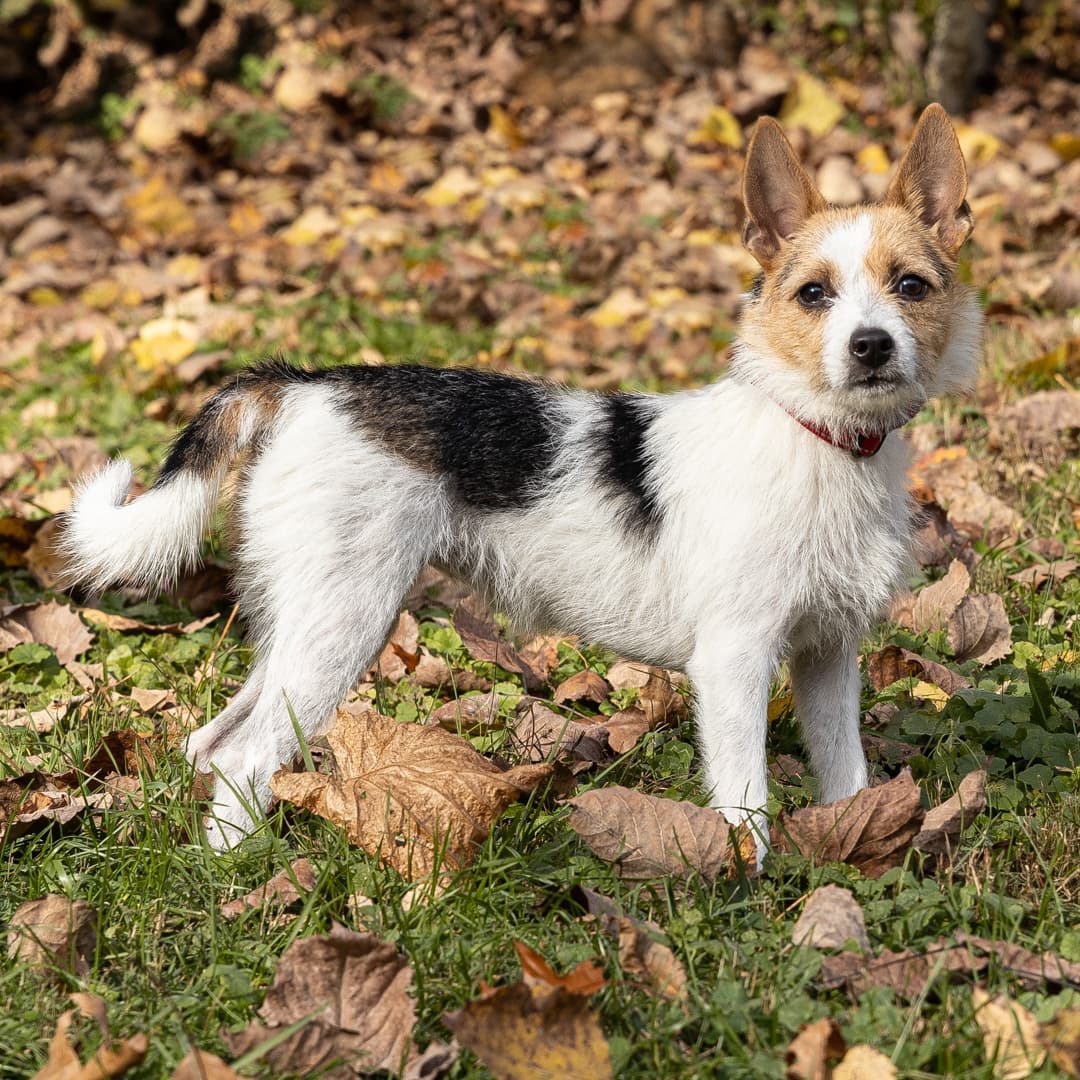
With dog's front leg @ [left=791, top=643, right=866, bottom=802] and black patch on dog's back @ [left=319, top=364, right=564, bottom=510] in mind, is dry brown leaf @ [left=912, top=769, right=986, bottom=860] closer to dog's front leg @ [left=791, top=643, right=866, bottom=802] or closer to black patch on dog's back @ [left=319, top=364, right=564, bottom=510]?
dog's front leg @ [left=791, top=643, right=866, bottom=802]

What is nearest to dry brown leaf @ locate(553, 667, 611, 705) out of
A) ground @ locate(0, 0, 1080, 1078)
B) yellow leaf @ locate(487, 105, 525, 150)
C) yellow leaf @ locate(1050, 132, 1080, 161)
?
ground @ locate(0, 0, 1080, 1078)

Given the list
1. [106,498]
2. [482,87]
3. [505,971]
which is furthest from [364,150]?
[505,971]

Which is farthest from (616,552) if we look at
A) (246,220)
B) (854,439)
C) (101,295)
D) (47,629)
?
(246,220)

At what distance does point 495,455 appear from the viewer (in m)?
3.62

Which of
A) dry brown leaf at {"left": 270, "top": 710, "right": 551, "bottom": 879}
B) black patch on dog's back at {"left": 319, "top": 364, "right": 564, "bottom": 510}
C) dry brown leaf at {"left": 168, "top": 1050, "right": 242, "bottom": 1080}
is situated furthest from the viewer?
black patch on dog's back at {"left": 319, "top": 364, "right": 564, "bottom": 510}

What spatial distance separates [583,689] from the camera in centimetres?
420

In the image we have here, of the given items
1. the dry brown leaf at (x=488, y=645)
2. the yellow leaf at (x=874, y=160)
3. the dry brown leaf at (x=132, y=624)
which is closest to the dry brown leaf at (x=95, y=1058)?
the dry brown leaf at (x=488, y=645)

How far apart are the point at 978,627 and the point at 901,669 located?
0.97 ft

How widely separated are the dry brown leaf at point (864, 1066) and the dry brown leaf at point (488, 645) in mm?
2088

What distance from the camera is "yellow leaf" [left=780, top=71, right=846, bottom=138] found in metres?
9.87

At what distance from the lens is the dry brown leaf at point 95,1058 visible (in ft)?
7.58

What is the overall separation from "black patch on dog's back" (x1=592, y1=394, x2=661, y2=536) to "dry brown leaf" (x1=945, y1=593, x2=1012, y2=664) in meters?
1.27

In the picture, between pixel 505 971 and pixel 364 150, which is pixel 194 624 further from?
pixel 364 150

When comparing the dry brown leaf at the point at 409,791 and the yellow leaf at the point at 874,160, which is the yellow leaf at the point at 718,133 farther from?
the dry brown leaf at the point at 409,791
